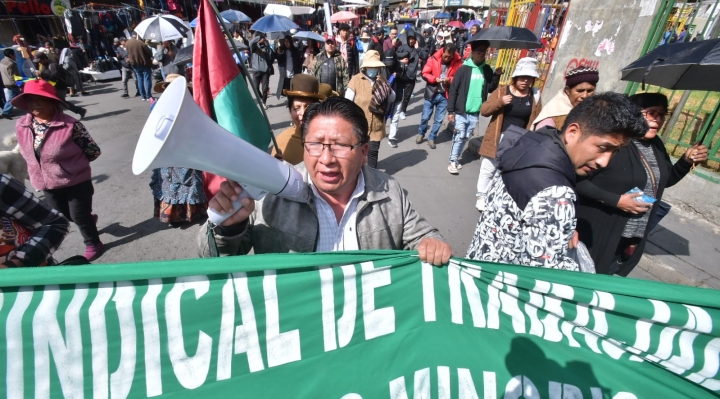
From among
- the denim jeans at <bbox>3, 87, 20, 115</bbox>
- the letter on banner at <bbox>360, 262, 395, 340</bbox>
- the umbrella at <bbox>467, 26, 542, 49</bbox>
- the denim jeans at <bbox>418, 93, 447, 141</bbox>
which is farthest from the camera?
the denim jeans at <bbox>3, 87, 20, 115</bbox>

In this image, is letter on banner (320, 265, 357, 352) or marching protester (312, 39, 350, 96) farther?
marching protester (312, 39, 350, 96)

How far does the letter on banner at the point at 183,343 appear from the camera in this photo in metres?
1.29

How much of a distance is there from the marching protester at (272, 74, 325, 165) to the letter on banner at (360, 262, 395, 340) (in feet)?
5.42

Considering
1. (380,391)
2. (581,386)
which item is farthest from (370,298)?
(581,386)

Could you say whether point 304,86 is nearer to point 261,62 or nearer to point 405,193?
point 405,193

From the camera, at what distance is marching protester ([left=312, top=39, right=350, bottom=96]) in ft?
22.7

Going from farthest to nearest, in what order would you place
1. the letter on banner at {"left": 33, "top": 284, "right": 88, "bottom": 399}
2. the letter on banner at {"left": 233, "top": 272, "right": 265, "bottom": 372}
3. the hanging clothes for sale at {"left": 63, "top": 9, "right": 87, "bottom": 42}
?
the hanging clothes for sale at {"left": 63, "top": 9, "right": 87, "bottom": 42}, the letter on banner at {"left": 233, "top": 272, "right": 265, "bottom": 372}, the letter on banner at {"left": 33, "top": 284, "right": 88, "bottom": 399}

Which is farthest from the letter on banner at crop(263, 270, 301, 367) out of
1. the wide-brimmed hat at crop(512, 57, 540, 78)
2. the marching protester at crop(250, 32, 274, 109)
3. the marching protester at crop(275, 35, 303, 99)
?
the marching protester at crop(275, 35, 303, 99)

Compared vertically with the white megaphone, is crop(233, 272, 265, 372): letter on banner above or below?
below

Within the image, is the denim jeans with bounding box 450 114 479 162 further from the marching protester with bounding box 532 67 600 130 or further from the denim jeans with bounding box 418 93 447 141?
the marching protester with bounding box 532 67 600 130

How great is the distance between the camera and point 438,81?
21.5 ft

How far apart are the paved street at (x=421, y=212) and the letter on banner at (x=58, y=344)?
8.25 ft

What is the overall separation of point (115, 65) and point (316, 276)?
54.6 ft

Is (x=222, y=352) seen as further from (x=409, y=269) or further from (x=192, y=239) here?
(x=192, y=239)
